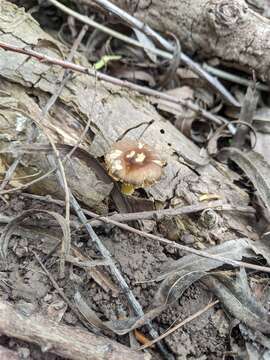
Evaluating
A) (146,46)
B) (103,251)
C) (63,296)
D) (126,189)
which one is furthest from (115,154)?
(146,46)

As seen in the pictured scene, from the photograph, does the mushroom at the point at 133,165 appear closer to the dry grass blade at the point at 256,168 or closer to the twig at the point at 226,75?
the dry grass blade at the point at 256,168

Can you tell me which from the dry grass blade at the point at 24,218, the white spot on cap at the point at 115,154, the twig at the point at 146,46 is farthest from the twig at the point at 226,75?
the dry grass blade at the point at 24,218

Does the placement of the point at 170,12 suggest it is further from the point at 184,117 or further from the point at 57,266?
the point at 57,266

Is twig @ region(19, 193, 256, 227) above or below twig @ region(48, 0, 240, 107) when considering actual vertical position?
below

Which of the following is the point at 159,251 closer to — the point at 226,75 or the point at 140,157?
the point at 140,157

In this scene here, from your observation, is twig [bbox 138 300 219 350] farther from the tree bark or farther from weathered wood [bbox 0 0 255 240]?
the tree bark

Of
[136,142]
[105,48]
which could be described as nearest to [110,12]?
[105,48]

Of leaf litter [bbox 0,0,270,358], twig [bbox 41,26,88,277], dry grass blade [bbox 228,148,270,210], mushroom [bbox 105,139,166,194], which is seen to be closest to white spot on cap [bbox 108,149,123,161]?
mushroom [bbox 105,139,166,194]
